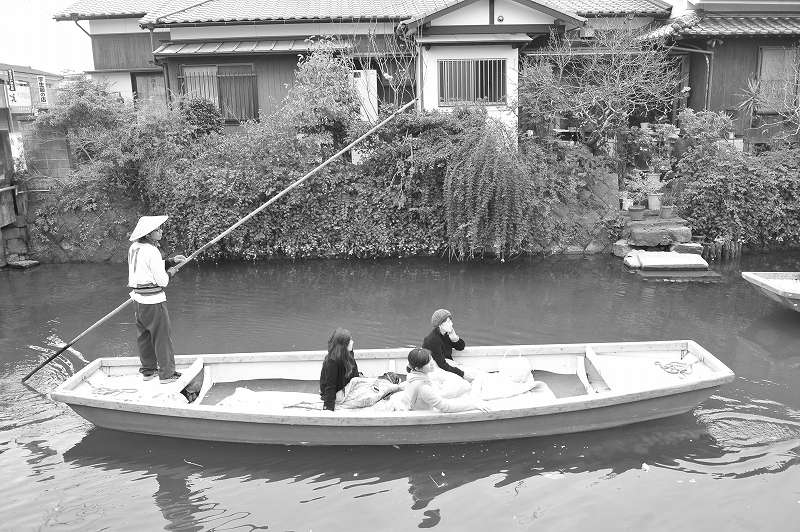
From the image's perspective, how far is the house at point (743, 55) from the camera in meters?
16.7

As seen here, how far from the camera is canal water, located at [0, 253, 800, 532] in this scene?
6.04m

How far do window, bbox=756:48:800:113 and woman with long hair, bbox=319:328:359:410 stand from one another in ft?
45.9

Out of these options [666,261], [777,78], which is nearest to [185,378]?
[666,261]

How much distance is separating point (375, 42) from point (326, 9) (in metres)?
1.87

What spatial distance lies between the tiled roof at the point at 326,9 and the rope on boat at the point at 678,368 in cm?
1093

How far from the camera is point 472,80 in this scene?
16.1 meters

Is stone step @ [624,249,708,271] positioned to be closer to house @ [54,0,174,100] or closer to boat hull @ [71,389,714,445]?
→ boat hull @ [71,389,714,445]

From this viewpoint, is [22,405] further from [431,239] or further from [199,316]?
[431,239]

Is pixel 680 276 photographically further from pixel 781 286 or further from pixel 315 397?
pixel 315 397

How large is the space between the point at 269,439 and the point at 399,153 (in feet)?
29.6

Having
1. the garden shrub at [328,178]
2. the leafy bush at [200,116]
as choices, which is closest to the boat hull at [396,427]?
the garden shrub at [328,178]

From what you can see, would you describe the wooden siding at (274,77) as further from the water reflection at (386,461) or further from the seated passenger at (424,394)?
the seated passenger at (424,394)

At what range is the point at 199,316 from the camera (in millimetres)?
11680

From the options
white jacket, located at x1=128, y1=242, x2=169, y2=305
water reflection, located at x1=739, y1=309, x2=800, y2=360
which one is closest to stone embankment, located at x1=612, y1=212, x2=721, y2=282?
water reflection, located at x1=739, y1=309, x2=800, y2=360
